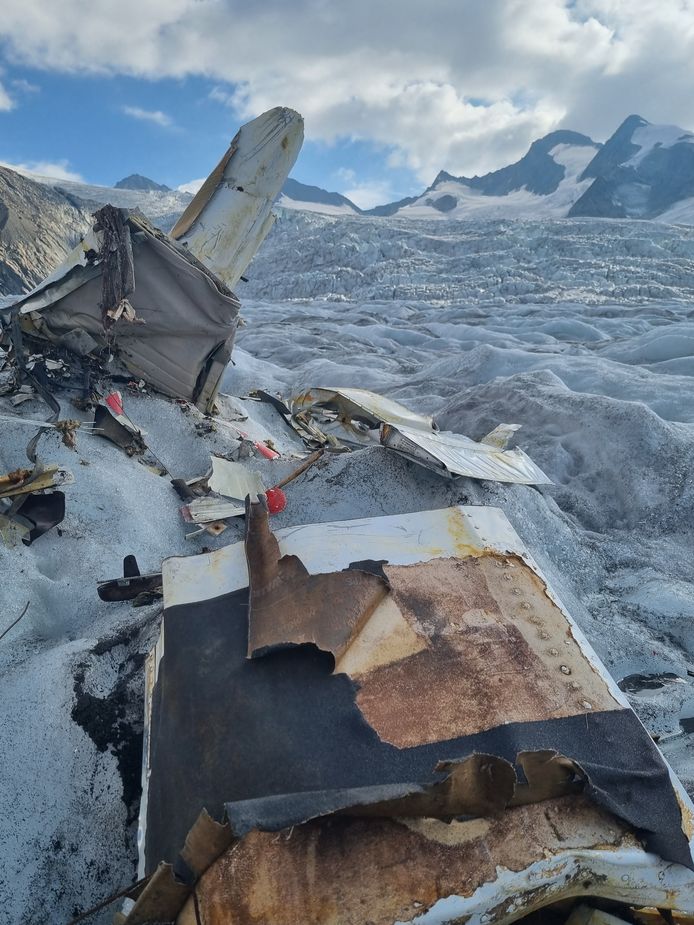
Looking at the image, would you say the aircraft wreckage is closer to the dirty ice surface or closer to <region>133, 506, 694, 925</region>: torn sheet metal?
<region>133, 506, 694, 925</region>: torn sheet metal

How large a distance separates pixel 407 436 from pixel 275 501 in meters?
0.97

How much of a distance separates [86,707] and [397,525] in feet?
4.62

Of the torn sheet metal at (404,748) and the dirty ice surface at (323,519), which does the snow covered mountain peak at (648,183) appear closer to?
the dirty ice surface at (323,519)

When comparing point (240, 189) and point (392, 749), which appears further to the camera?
point (240, 189)

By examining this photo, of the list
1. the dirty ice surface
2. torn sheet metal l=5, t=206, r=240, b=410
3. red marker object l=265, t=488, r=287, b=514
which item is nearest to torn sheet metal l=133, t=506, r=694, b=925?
the dirty ice surface

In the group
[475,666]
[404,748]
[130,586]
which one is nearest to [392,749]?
[404,748]

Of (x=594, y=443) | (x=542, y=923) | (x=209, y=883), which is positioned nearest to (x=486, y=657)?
(x=542, y=923)

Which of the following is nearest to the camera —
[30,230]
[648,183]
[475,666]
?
[475,666]

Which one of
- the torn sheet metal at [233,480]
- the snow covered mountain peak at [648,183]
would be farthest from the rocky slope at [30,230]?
the snow covered mountain peak at [648,183]

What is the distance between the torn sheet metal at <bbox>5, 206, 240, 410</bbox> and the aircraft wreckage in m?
2.93

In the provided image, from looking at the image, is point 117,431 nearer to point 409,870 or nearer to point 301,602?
point 301,602

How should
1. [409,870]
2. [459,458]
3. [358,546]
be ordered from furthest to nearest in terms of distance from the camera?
[459,458], [358,546], [409,870]

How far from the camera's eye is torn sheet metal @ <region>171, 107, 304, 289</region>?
17.5ft

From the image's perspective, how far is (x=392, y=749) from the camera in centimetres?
134
